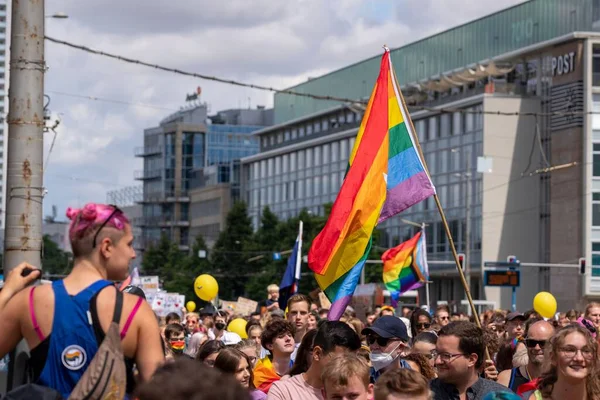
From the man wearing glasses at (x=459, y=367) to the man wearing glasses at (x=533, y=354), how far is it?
1821 mm

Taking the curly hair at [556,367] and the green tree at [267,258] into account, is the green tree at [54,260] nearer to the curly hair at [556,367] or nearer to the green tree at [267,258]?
the green tree at [267,258]

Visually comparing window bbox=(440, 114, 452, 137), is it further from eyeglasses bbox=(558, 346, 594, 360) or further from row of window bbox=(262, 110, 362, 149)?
eyeglasses bbox=(558, 346, 594, 360)

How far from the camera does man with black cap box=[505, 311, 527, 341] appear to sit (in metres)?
13.4

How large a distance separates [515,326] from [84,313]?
29.1 ft

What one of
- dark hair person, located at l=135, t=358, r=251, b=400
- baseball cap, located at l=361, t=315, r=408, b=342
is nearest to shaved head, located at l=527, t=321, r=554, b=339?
baseball cap, located at l=361, t=315, r=408, b=342

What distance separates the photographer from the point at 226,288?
99.3 meters

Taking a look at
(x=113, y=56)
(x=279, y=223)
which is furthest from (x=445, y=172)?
(x=113, y=56)

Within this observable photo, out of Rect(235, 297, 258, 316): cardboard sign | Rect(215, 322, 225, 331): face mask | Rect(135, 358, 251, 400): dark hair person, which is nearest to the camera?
Rect(135, 358, 251, 400): dark hair person

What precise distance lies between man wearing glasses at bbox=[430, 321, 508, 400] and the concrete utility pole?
10.4 ft

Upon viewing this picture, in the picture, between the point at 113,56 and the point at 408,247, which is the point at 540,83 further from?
the point at 113,56

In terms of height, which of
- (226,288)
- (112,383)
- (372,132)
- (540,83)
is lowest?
(226,288)

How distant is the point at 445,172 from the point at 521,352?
76.3 metres

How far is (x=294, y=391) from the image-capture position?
25.3 ft

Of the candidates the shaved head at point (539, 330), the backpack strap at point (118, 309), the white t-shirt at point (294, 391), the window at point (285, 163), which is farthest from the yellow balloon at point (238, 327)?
the window at point (285, 163)
